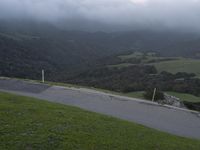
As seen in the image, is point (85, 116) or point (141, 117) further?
point (141, 117)

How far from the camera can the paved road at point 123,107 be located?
1495 cm

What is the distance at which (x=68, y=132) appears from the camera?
410 inches

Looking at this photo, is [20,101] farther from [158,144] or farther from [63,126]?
[158,144]

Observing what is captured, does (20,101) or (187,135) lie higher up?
(20,101)

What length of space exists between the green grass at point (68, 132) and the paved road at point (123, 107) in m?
2.38

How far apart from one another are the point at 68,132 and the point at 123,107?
25.2ft

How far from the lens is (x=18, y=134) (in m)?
9.69

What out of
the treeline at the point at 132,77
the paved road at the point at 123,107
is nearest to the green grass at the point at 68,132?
the paved road at the point at 123,107

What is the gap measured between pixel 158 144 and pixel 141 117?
5084mm

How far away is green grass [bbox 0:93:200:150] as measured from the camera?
9.38 metres

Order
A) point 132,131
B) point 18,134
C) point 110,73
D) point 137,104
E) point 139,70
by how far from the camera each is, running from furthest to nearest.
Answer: point 110,73 < point 139,70 < point 137,104 < point 132,131 < point 18,134

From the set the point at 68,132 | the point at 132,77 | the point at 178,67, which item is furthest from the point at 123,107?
the point at 178,67

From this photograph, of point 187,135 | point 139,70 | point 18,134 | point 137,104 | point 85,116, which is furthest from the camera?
point 139,70

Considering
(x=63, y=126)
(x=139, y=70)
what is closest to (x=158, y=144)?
(x=63, y=126)
